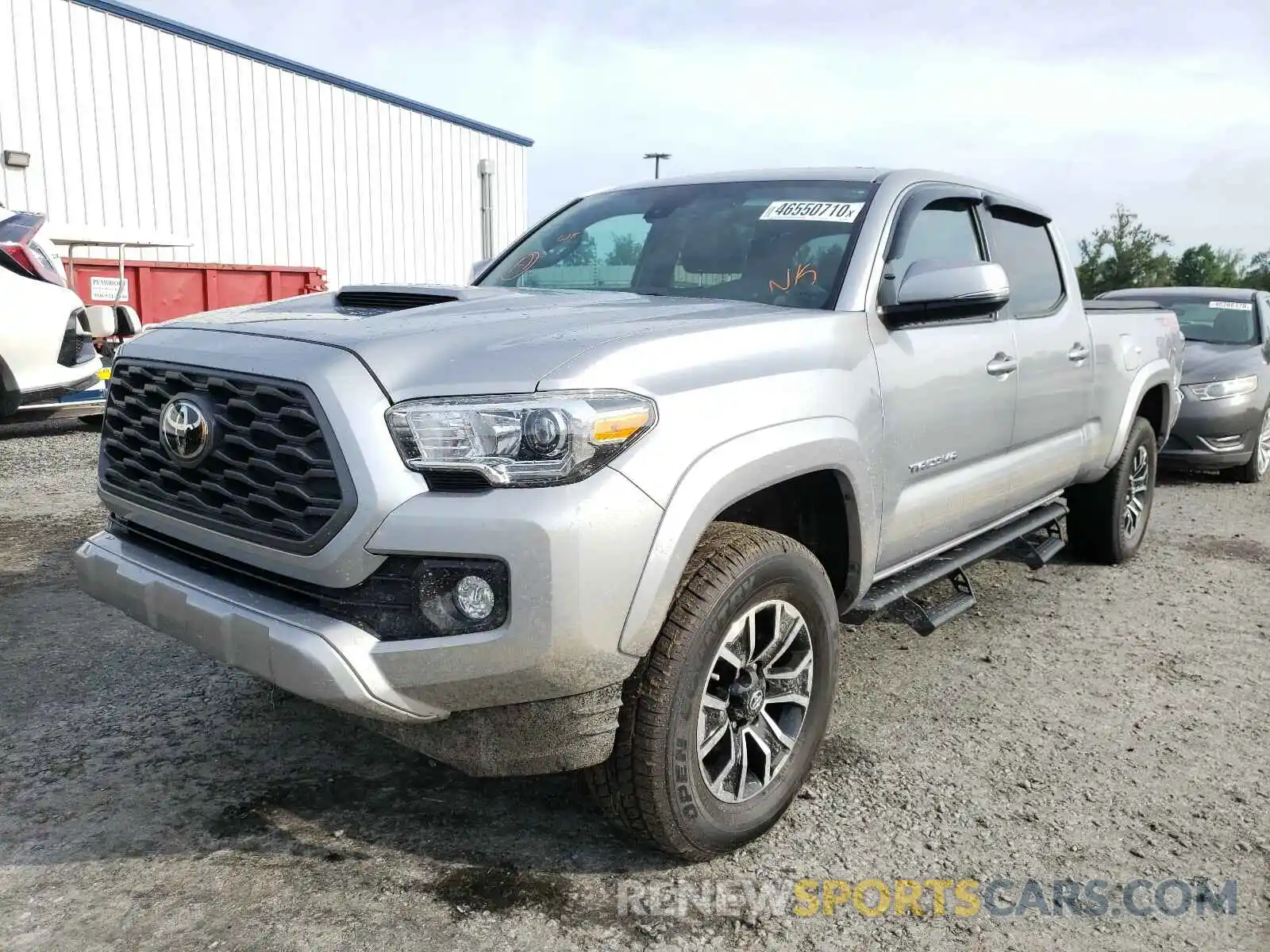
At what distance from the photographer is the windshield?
3.24 m

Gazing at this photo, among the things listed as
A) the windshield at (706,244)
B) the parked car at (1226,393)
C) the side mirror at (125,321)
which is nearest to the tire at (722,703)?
the windshield at (706,244)

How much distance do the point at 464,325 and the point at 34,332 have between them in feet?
16.4

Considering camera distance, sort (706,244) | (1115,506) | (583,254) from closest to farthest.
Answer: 1. (706,244)
2. (583,254)
3. (1115,506)

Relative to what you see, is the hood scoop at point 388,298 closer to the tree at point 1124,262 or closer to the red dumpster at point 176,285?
the red dumpster at point 176,285

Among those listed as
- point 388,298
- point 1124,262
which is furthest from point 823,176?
point 1124,262

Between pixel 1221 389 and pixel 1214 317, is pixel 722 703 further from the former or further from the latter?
pixel 1214 317

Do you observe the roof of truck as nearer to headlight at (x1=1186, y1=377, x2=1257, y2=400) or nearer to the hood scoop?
the hood scoop

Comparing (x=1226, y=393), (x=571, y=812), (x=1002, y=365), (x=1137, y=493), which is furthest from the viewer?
(x=1226, y=393)

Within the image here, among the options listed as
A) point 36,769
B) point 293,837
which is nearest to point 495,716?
point 293,837

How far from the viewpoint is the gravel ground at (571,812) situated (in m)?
2.32

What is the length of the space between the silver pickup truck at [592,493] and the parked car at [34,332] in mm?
3987

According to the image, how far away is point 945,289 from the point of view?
9.86 ft

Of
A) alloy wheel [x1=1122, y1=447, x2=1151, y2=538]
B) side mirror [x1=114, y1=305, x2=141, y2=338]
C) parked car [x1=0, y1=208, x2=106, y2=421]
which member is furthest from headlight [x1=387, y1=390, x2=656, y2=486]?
side mirror [x1=114, y1=305, x2=141, y2=338]

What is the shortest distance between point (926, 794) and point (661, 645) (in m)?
1.15
